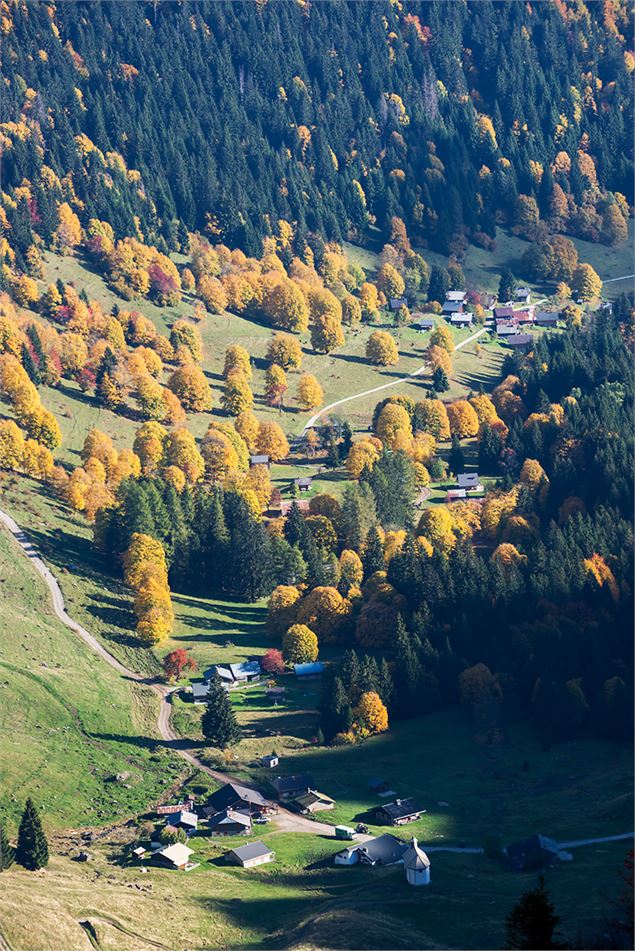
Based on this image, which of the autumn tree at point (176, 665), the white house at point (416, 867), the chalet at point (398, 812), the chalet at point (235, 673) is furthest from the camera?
the chalet at point (235, 673)

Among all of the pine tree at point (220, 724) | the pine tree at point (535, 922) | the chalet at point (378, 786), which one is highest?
the pine tree at point (220, 724)

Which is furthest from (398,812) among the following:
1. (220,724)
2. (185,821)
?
(220,724)

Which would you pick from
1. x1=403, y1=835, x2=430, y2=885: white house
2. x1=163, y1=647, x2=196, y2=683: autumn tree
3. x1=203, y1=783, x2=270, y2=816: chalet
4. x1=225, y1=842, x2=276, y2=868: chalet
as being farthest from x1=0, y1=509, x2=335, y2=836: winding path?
x1=403, y1=835, x2=430, y2=885: white house

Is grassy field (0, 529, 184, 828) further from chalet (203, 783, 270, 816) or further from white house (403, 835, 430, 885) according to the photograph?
white house (403, 835, 430, 885)

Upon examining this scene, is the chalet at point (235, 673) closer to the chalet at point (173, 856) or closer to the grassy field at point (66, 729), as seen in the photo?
the grassy field at point (66, 729)

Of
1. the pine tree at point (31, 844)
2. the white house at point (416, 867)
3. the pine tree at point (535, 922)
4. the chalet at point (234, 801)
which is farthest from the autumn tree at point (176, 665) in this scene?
the pine tree at point (535, 922)

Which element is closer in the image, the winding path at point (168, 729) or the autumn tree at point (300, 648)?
the winding path at point (168, 729)

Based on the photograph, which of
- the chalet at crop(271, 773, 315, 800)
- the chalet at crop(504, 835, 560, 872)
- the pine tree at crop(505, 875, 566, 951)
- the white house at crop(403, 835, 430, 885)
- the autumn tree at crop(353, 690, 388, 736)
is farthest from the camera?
the autumn tree at crop(353, 690, 388, 736)

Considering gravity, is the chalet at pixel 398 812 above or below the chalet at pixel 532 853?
above
